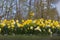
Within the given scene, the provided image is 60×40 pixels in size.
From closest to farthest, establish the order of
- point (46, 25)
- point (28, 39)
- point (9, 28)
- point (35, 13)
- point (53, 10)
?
point (28, 39), point (9, 28), point (46, 25), point (35, 13), point (53, 10)

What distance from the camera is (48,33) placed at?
15.4 feet

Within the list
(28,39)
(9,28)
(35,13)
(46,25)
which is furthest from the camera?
(35,13)

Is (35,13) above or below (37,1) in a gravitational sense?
below

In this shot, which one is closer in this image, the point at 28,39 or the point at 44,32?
the point at 28,39

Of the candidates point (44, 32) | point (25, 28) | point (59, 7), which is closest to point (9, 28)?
point (25, 28)

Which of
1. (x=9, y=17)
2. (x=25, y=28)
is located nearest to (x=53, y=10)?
(x=9, y=17)

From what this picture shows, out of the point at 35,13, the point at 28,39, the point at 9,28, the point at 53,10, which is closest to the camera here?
the point at 28,39

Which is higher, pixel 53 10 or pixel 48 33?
pixel 53 10

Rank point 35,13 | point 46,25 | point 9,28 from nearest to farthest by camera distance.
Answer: point 9,28, point 46,25, point 35,13

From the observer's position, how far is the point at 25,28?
15.0 feet

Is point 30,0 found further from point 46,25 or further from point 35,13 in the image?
point 46,25

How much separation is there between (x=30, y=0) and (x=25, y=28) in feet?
13.6

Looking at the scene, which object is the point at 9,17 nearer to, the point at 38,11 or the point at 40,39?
the point at 38,11

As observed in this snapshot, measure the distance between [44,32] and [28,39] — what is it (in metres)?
1.00
